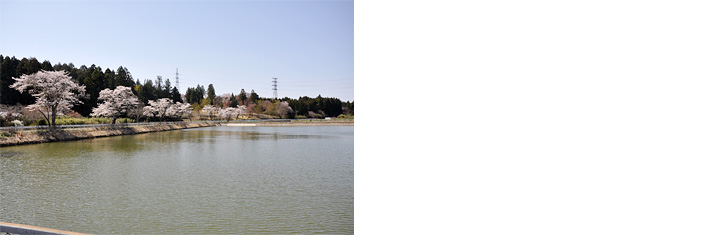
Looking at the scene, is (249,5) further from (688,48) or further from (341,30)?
(688,48)

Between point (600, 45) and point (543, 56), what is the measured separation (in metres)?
0.27

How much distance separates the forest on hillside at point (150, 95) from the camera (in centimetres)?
1272

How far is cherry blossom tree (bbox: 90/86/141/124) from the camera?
18.1m

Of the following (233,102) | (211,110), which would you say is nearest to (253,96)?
(233,102)

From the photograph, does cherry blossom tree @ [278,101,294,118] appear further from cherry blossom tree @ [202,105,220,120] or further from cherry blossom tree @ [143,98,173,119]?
cherry blossom tree @ [143,98,173,119]

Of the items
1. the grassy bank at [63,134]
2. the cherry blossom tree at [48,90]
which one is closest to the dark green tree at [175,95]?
the grassy bank at [63,134]

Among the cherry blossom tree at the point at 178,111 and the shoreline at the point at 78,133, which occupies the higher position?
the cherry blossom tree at the point at 178,111

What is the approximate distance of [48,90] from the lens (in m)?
13.1

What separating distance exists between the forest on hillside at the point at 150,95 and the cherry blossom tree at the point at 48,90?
0.27 m

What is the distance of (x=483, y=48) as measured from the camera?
2334mm

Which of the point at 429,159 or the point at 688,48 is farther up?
the point at 688,48

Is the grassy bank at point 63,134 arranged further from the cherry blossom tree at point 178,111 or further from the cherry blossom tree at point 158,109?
the cherry blossom tree at point 178,111

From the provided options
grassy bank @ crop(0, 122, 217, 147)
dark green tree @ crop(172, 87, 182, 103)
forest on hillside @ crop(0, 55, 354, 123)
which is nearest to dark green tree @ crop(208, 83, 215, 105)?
forest on hillside @ crop(0, 55, 354, 123)

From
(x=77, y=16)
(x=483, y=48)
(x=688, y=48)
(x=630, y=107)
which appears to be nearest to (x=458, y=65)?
(x=483, y=48)
